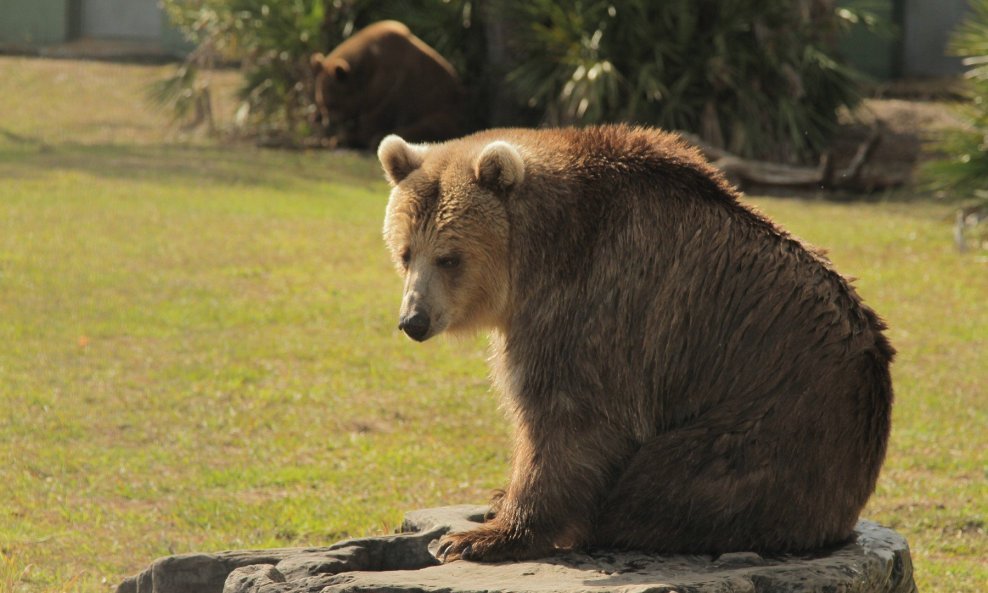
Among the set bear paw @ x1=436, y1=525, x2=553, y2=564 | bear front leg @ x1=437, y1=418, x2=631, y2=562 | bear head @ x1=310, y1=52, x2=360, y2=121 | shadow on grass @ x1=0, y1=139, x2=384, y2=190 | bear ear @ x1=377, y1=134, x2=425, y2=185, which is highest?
bear ear @ x1=377, y1=134, x2=425, y2=185

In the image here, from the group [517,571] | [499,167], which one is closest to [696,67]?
[499,167]

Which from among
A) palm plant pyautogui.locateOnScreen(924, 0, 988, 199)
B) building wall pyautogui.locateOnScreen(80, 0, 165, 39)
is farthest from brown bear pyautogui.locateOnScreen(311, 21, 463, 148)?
building wall pyautogui.locateOnScreen(80, 0, 165, 39)

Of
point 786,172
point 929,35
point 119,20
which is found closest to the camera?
point 786,172

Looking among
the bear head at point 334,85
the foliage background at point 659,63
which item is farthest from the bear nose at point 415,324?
the bear head at point 334,85

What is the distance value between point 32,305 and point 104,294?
63cm

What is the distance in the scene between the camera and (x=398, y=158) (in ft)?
16.0

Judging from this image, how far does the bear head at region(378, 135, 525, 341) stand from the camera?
4559mm

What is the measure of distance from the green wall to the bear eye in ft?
76.0

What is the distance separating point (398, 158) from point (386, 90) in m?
13.4

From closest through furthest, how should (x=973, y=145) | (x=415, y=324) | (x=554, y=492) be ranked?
1. (x=554, y=492)
2. (x=415, y=324)
3. (x=973, y=145)

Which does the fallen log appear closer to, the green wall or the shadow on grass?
the shadow on grass

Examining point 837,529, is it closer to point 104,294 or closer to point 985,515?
point 985,515

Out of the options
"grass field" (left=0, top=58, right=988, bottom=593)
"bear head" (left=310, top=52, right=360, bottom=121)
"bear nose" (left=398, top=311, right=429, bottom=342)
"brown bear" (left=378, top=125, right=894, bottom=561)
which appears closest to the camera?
"brown bear" (left=378, top=125, right=894, bottom=561)

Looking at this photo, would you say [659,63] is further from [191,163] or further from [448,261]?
[448,261]
